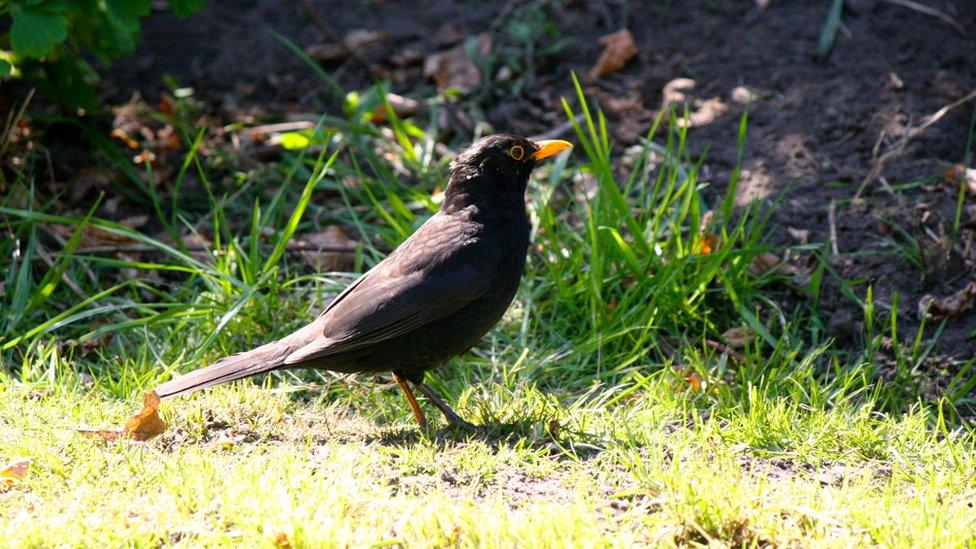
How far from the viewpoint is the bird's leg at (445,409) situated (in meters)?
4.13

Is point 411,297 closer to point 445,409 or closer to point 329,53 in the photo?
point 445,409

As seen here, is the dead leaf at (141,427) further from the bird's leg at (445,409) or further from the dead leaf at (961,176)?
the dead leaf at (961,176)

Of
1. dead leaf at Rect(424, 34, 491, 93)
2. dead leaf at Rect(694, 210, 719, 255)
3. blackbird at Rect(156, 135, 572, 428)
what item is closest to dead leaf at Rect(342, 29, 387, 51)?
dead leaf at Rect(424, 34, 491, 93)

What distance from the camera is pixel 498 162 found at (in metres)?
Answer: 4.44

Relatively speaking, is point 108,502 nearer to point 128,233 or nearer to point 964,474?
point 128,233

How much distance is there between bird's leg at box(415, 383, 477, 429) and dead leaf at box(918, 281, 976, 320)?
7.07 ft

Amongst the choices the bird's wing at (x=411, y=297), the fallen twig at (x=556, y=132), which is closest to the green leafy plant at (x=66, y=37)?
the bird's wing at (x=411, y=297)

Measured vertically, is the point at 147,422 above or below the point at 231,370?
below

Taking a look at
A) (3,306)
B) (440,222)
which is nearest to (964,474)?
(440,222)

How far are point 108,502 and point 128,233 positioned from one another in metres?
1.97

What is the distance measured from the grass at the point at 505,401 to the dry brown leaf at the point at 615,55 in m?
0.67

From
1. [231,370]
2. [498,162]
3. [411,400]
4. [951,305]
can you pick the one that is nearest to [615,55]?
[498,162]

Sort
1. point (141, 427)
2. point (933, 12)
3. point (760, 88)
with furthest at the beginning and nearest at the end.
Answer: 1. point (933, 12)
2. point (760, 88)
3. point (141, 427)

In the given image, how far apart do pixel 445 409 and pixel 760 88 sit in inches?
123
